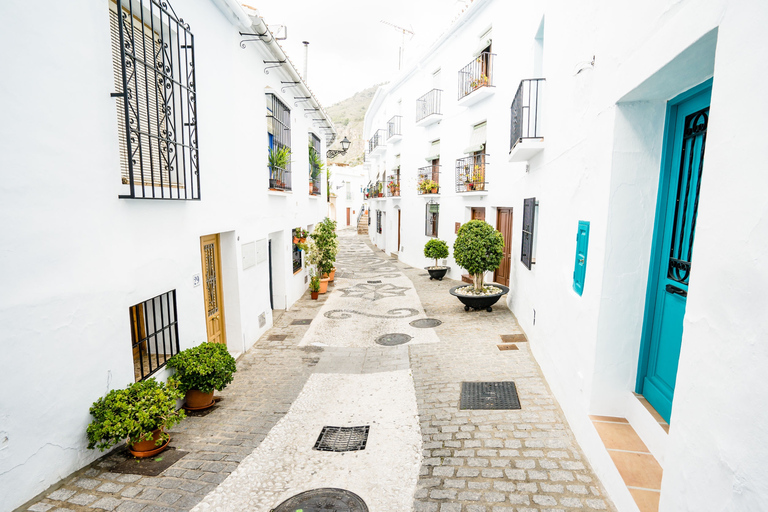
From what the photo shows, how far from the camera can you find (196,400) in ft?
16.8

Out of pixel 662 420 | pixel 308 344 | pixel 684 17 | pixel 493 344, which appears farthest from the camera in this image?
pixel 308 344

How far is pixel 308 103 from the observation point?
12.1 metres

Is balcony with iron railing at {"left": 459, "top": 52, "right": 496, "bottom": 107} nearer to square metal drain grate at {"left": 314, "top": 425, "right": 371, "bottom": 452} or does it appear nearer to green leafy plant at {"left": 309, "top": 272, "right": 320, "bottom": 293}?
green leafy plant at {"left": 309, "top": 272, "right": 320, "bottom": 293}

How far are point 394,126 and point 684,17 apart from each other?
19.0 metres

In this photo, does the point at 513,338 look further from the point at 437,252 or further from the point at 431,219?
the point at 431,219

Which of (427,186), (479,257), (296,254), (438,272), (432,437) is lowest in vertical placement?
(432,437)

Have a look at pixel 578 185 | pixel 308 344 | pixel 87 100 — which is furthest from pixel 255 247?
pixel 578 185

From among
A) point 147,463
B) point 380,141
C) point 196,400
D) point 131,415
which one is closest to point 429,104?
point 380,141

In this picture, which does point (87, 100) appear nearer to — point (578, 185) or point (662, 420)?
point (578, 185)

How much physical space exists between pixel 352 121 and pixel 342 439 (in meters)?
79.1

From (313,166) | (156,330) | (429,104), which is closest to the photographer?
(156,330)

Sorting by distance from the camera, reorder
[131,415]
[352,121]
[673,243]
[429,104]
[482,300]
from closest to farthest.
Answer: [673,243] < [131,415] < [482,300] < [429,104] < [352,121]

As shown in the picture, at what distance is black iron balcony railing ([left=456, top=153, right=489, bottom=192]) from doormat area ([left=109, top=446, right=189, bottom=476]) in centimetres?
1060

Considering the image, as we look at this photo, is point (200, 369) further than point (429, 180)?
No
